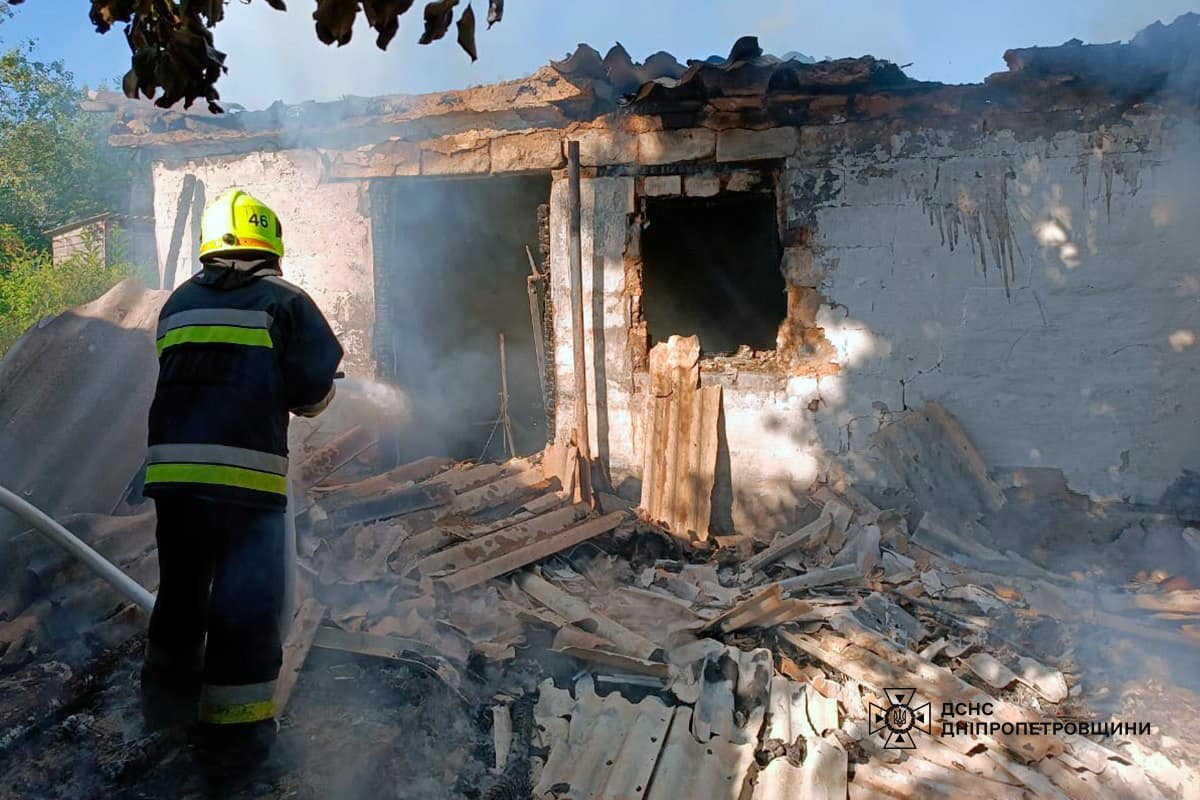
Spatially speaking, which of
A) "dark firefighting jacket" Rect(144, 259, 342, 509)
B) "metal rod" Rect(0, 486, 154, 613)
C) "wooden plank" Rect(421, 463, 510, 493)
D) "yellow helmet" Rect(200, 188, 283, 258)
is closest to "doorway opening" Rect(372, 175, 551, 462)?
"wooden plank" Rect(421, 463, 510, 493)

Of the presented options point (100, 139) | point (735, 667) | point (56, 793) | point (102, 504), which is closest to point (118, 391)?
point (102, 504)

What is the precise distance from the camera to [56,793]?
2.90 metres

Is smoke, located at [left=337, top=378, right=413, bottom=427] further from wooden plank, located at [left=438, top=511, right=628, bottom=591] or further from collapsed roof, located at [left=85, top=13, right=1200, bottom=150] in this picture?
wooden plank, located at [left=438, top=511, right=628, bottom=591]

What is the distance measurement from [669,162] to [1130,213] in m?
3.67

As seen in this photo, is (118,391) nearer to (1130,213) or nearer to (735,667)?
(735,667)

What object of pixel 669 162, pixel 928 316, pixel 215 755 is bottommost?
pixel 215 755

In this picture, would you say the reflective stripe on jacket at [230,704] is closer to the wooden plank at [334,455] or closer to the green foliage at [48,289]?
the wooden plank at [334,455]

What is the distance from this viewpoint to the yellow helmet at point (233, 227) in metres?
2.98

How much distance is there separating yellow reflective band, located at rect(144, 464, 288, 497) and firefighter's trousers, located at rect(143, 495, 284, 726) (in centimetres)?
8

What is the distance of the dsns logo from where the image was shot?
355cm

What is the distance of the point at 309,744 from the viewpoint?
3250mm

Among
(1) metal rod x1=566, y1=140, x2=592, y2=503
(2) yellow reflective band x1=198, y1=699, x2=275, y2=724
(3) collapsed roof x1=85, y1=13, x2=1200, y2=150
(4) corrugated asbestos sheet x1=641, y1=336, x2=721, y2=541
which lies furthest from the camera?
(1) metal rod x1=566, y1=140, x2=592, y2=503

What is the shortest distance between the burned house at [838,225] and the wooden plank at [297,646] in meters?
3.52

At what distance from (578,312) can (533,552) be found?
241cm
